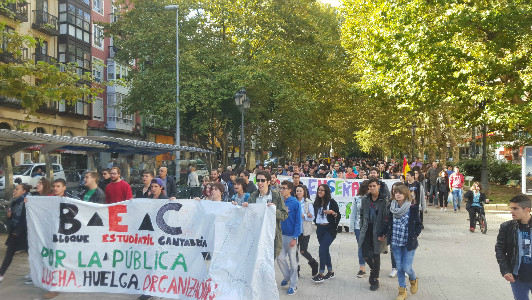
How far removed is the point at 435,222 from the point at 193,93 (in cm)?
1589

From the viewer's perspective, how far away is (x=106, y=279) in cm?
677

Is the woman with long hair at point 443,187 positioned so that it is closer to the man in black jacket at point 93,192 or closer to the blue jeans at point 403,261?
the blue jeans at point 403,261

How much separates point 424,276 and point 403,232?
2033 millimetres

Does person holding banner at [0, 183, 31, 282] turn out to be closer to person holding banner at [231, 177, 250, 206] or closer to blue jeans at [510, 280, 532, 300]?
person holding banner at [231, 177, 250, 206]

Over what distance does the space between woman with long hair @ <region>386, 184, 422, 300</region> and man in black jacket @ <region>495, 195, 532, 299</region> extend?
6.19 feet

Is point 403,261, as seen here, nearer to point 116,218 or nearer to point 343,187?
point 116,218

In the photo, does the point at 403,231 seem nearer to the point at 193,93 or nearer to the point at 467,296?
the point at 467,296

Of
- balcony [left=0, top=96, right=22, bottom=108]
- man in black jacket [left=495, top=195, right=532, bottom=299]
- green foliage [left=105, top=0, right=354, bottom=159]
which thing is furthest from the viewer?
balcony [left=0, top=96, right=22, bottom=108]

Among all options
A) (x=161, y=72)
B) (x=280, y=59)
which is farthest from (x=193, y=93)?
(x=280, y=59)

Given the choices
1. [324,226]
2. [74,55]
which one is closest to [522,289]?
[324,226]

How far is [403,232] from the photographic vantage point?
690 centimetres

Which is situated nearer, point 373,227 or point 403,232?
point 403,232

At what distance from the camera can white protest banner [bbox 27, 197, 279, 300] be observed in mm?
6316

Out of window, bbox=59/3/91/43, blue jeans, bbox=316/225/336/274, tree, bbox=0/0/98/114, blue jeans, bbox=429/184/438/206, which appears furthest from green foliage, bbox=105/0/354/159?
blue jeans, bbox=316/225/336/274
